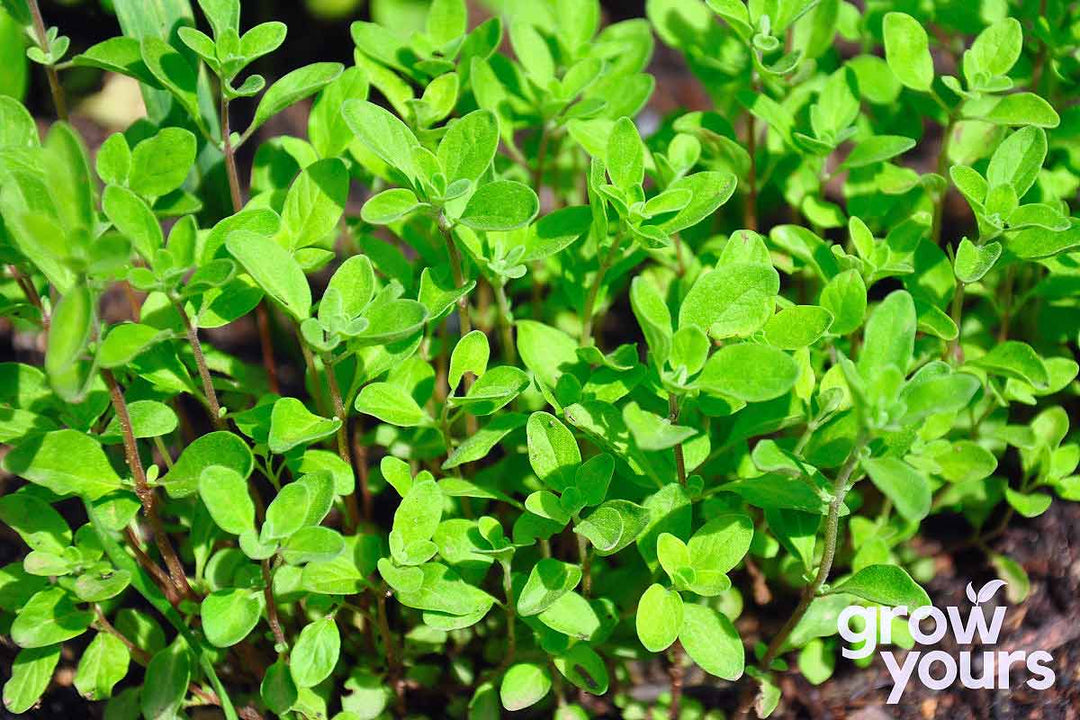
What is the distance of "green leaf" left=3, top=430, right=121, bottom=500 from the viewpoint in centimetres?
118

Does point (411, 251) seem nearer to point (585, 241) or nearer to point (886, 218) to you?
point (585, 241)

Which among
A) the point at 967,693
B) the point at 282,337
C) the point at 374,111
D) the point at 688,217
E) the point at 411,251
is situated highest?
the point at 374,111

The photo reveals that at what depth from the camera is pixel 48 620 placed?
1323mm

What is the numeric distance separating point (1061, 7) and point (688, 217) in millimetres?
825

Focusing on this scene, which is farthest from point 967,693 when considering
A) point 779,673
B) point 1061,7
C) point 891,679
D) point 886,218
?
point 1061,7

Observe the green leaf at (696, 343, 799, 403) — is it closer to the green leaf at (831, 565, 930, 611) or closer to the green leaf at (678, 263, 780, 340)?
the green leaf at (678, 263, 780, 340)

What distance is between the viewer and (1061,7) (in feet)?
5.43

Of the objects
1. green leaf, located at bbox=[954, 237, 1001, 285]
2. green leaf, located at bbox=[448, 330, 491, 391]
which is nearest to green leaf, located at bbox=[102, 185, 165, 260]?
green leaf, located at bbox=[448, 330, 491, 391]

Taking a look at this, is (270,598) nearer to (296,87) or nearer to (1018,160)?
(296,87)

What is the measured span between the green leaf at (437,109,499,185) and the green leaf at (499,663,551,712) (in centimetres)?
62

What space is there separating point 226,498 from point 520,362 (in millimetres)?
555

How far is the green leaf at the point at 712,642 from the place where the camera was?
1.20 meters

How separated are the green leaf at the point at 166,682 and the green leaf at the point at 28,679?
0.13 meters

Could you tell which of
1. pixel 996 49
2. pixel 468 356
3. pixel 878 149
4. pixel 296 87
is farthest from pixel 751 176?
pixel 296 87
